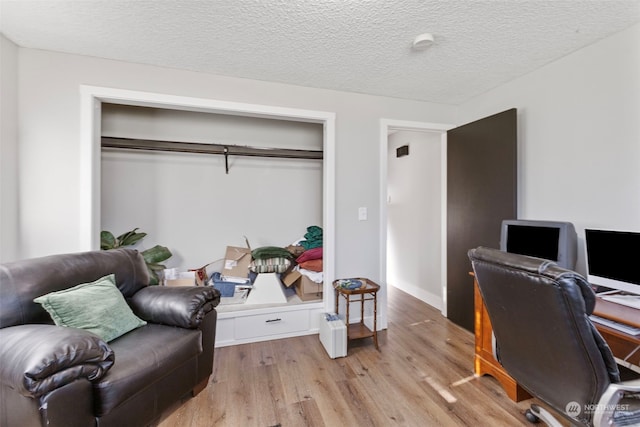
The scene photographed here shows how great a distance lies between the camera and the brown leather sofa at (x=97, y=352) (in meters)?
0.99

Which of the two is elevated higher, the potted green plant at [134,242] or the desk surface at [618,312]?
the potted green plant at [134,242]

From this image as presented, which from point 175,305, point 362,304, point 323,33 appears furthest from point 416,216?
point 175,305

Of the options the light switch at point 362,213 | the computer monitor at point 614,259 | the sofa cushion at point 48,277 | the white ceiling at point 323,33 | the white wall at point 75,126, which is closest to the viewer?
the sofa cushion at point 48,277

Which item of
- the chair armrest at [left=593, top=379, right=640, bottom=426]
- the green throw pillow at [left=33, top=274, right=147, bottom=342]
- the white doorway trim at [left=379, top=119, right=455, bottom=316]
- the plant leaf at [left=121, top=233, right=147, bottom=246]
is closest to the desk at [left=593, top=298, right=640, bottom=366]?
the chair armrest at [left=593, top=379, right=640, bottom=426]

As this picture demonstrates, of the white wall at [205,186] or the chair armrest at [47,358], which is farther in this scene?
the white wall at [205,186]

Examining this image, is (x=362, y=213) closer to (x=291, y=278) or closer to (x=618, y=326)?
(x=291, y=278)

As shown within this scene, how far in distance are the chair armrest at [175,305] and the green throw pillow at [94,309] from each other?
9 centimetres

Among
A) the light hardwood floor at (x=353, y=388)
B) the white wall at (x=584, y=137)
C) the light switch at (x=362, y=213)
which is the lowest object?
the light hardwood floor at (x=353, y=388)

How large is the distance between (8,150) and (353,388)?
2.86 metres

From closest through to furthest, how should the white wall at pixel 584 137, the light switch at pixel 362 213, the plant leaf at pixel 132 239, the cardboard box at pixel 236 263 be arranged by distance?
the white wall at pixel 584 137 < the plant leaf at pixel 132 239 < the light switch at pixel 362 213 < the cardboard box at pixel 236 263

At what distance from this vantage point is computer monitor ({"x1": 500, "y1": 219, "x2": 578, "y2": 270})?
70.5 inches

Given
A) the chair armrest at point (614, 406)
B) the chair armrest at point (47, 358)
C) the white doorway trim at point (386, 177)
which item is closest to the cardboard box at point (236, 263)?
the white doorway trim at point (386, 177)

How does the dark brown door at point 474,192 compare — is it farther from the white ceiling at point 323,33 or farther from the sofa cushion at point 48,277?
the sofa cushion at point 48,277

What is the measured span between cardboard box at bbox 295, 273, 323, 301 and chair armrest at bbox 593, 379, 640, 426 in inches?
80.8
